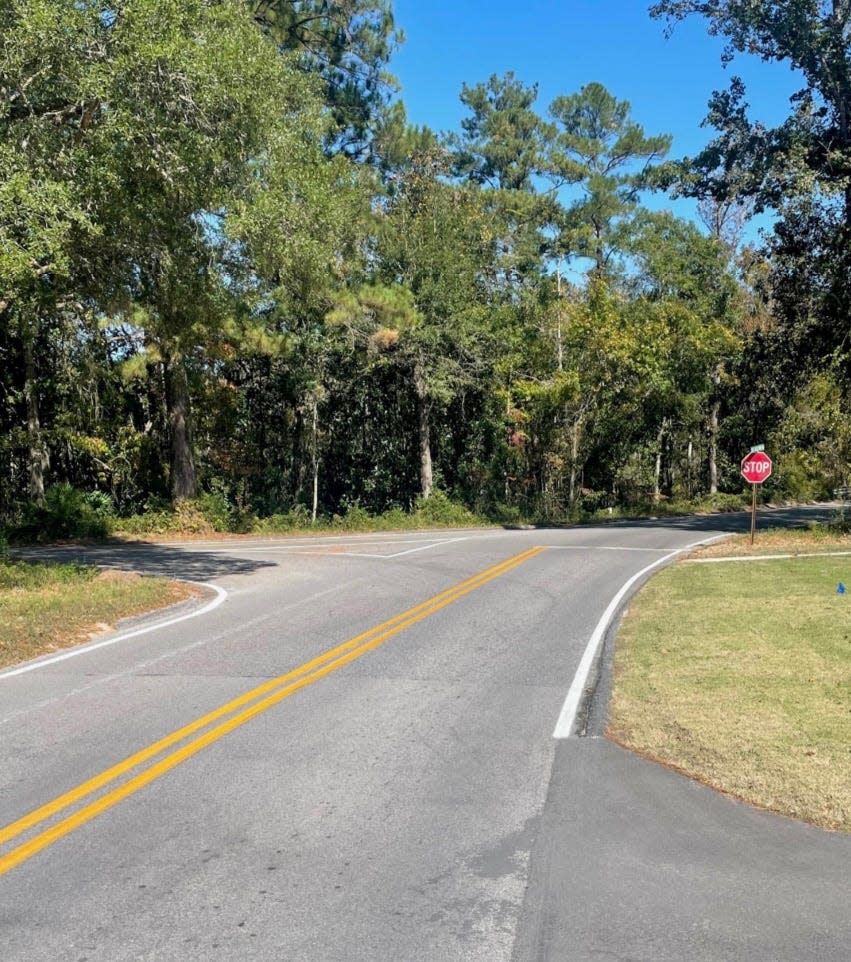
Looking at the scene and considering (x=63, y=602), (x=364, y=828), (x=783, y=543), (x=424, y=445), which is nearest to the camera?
(x=364, y=828)

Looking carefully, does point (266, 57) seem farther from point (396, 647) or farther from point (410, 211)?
point (410, 211)

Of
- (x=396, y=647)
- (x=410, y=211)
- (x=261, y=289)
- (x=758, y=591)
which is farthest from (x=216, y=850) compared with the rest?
(x=410, y=211)

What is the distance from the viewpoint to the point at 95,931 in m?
3.83

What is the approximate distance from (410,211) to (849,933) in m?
33.3

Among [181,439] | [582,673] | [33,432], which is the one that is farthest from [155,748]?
[181,439]

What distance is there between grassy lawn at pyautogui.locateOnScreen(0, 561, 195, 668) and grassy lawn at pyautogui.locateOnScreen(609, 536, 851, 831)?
21.2ft

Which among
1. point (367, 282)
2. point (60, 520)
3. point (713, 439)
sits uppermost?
point (367, 282)

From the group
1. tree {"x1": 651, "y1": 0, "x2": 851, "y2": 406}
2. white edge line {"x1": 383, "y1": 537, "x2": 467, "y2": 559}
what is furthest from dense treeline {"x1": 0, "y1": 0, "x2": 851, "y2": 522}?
white edge line {"x1": 383, "y1": 537, "x2": 467, "y2": 559}

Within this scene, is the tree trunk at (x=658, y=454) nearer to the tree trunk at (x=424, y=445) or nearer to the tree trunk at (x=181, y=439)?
the tree trunk at (x=424, y=445)

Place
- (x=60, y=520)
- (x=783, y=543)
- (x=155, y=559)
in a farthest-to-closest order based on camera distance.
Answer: (x=60, y=520) < (x=783, y=543) < (x=155, y=559)

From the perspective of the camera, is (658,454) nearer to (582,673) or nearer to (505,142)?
(505,142)

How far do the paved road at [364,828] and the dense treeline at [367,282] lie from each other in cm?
691

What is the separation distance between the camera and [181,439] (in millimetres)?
29641

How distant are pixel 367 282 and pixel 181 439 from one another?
29.3ft
